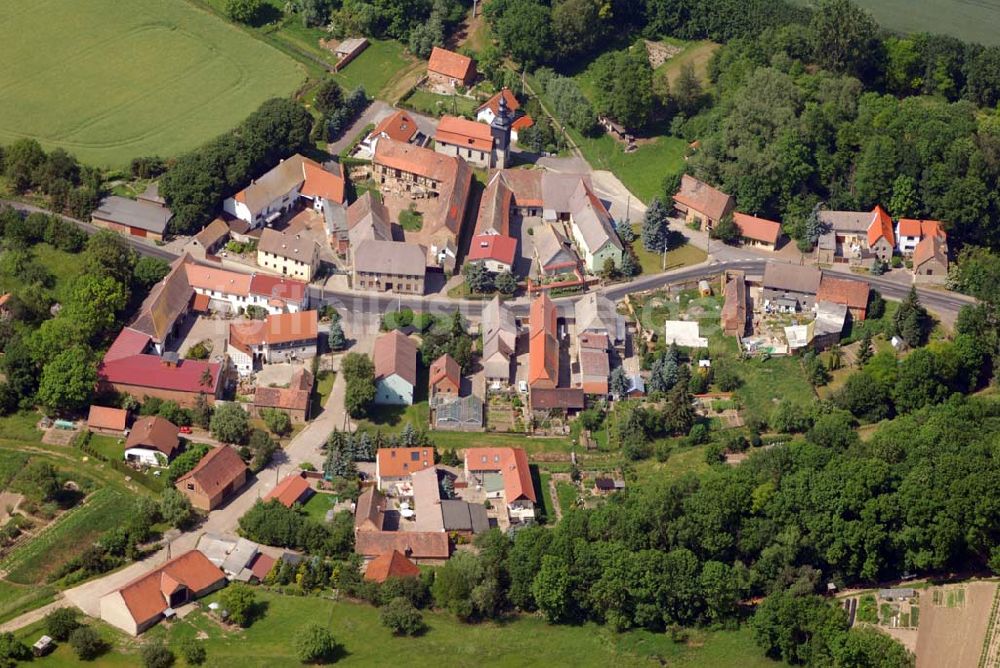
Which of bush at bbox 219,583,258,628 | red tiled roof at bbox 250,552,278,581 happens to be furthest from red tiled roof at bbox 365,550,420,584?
bush at bbox 219,583,258,628

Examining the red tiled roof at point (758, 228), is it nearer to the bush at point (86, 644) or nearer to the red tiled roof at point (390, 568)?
the red tiled roof at point (390, 568)

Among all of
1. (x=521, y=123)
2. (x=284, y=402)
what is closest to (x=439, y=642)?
(x=284, y=402)

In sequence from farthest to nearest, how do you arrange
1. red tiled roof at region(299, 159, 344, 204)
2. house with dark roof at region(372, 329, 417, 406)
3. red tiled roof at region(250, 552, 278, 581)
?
red tiled roof at region(299, 159, 344, 204), house with dark roof at region(372, 329, 417, 406), red tiled roof at region(250, 552, 278, 581)

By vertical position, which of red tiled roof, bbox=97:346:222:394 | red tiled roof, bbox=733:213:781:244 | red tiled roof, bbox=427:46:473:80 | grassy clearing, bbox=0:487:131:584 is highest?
red tiled roof, bbox=427:46:473:80

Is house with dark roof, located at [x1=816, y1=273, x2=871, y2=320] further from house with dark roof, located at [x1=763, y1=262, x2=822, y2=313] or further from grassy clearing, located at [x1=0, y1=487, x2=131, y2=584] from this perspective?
grassy clearing, located at [x1=0, y1=487, x2=131, y2=584]

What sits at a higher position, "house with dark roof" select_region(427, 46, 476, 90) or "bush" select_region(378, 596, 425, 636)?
"house with dark roof" select_region(427, 46, 476, 90)

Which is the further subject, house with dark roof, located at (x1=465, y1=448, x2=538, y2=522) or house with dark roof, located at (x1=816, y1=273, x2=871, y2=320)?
house with dark roof, located at (x1=816, y1=273, x2=871, y2=320)
